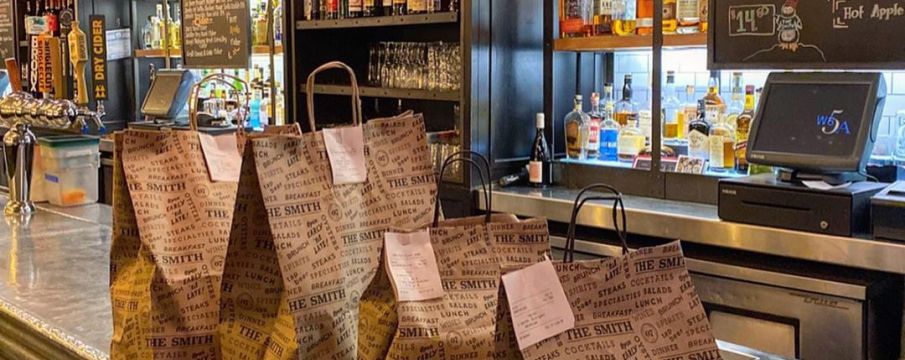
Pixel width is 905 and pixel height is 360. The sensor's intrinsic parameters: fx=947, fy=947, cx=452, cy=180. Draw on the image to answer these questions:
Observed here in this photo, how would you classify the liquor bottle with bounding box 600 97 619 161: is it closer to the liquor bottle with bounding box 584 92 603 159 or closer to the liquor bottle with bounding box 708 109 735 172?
the liquor bottle with bounding box 584 92 603 159

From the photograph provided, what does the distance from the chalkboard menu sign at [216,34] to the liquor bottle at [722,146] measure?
8.45 ft

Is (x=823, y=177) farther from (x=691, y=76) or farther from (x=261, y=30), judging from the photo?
(x=261, y=30)

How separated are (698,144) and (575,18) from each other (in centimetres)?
72

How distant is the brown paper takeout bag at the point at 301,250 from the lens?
1187mm

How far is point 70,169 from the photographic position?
3.30m

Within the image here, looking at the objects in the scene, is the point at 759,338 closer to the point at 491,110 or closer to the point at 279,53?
the point at 491,110

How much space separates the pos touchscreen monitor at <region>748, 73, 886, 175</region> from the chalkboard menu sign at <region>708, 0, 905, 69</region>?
2.6 inches

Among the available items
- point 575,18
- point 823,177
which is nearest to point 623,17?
point 575,18

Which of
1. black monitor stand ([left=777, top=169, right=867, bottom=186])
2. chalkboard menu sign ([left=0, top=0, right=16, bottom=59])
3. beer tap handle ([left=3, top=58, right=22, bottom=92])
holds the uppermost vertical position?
chalkboard menu sign ([left=0, top=0, right=16, bottom=59])

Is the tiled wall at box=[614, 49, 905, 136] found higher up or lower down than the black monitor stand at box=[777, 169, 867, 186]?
higher up

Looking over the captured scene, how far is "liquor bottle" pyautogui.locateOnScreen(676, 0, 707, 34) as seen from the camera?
3152mm

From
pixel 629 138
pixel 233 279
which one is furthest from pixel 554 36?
pixel 233 279

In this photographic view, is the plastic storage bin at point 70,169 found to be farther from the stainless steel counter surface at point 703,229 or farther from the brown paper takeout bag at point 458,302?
the brown paper takeout bag at point 458,302

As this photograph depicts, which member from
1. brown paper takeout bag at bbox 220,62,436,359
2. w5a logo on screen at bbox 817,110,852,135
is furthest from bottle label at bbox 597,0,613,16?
brown paper takeout bag at bbox 220,62,436,359
